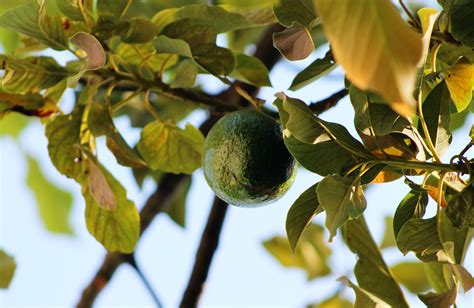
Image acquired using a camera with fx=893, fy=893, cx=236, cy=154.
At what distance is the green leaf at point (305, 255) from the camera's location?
2070mm

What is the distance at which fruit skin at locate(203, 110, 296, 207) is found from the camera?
124 cm

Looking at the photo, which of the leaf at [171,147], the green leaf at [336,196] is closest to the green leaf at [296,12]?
the green leaf at [336,196]

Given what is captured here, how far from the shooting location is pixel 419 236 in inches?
46.6

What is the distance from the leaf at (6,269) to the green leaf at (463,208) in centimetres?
85

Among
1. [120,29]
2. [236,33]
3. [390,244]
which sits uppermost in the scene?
[120,29]

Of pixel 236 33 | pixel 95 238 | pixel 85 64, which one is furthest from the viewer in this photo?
pixel 236 33

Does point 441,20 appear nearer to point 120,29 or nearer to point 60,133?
point 120,29

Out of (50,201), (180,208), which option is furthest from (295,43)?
(50,201)

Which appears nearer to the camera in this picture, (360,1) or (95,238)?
(360,1)

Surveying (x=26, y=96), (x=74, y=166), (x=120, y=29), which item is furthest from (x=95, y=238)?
(x=120, y=29)

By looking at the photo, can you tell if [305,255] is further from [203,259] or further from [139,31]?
[139,31]

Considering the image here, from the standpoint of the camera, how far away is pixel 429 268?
4.88 ft

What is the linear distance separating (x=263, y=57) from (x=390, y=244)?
1.83 feet

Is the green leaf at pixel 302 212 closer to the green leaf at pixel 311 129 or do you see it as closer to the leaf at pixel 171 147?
the green leaf at pixel 311 129
